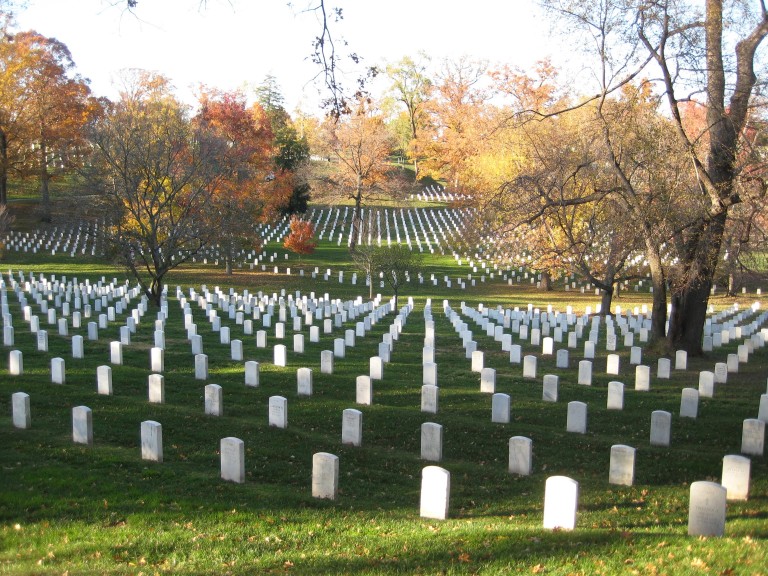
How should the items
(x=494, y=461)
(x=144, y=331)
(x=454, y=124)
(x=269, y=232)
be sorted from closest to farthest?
(x=494, y=461) < (x=144, y=331) < (x=269, y=232) < (x=454, y=124)

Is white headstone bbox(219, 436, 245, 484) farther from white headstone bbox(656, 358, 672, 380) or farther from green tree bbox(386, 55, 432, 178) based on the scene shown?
green tree bbox(386, 55, 432, 178)

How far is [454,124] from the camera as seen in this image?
64.6 meters

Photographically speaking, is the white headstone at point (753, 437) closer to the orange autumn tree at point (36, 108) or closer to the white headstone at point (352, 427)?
the white headstone at point (352, 427)

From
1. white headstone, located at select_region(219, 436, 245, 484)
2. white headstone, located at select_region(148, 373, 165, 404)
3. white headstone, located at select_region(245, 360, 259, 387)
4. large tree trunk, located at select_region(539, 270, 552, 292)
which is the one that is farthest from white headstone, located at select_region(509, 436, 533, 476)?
large tree trunk, located at select_region(539, 270, 552, 292)

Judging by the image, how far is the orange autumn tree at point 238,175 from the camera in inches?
1289

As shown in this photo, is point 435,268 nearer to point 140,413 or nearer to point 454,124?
point 454,124

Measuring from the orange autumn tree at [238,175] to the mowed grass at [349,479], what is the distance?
15.7m

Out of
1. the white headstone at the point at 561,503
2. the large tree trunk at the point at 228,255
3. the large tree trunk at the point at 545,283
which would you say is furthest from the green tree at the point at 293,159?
the white headstone at the point at 561,503

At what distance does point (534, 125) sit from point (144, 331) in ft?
55.9

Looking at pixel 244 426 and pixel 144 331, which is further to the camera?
pixel 144 331

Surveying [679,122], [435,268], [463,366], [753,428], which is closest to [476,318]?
[463,366]

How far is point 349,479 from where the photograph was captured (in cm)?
878

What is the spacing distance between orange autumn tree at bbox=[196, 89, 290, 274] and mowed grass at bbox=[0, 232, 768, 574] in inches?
620

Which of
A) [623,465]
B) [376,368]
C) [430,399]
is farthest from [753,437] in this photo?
[376,368]
